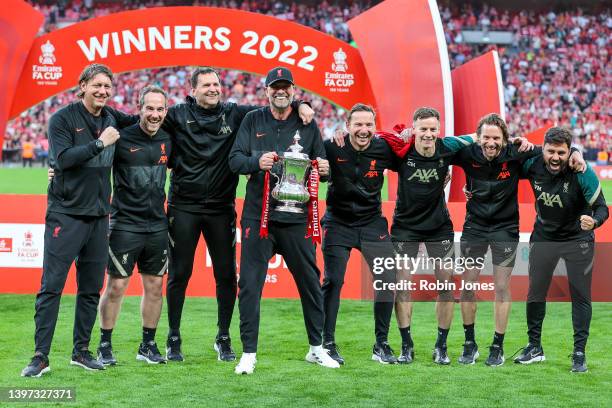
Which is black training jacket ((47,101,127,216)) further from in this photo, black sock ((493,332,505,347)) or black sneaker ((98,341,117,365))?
black sock ((493,332,505,347))

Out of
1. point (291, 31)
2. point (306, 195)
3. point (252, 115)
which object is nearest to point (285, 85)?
point (252, 115)

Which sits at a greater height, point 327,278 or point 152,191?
point 152,191

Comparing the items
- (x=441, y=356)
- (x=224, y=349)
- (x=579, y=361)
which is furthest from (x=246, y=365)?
(x=579, y=361)

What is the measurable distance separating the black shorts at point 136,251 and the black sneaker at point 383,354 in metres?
1.63

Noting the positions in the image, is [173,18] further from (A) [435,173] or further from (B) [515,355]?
(B) [515,355]

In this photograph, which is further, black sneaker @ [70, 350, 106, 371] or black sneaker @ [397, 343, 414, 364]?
black sneaker @ [397, 343, 414, 364]

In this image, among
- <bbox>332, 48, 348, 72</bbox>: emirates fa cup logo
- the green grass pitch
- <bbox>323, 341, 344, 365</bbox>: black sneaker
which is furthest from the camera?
<bbox>332, 48, 348, 72</bbox>: emirates fa cup logo

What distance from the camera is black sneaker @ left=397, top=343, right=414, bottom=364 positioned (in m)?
6.08

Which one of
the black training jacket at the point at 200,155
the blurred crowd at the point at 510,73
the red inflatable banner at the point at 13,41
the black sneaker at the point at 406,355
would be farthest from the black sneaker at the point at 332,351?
the blurred crowd at the point at 510,73

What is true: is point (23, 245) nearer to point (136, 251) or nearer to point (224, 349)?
point (136, 251)

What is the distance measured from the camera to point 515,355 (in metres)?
6.32

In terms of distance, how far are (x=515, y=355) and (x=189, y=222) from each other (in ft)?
8.39

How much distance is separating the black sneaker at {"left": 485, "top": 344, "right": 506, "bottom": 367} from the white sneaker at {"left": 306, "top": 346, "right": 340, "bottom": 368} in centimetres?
108

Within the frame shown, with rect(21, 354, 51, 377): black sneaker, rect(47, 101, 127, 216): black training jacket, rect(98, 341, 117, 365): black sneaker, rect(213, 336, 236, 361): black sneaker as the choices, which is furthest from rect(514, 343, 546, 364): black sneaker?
rect(21, 354, 51, 377): black sneaker
